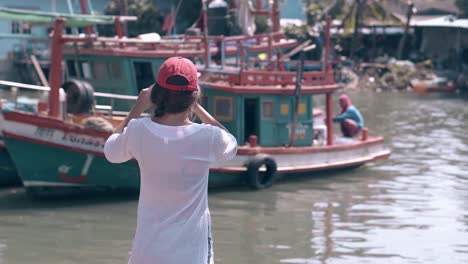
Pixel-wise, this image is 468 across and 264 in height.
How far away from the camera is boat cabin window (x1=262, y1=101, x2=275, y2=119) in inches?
588

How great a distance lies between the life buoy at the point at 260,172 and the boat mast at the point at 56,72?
309 cm

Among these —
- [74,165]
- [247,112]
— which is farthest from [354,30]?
[74,165]

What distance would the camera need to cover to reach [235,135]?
1480 centimetres

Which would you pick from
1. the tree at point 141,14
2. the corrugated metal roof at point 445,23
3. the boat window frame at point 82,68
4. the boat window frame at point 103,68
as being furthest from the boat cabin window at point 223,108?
the corrugated metal roof at point 445,23

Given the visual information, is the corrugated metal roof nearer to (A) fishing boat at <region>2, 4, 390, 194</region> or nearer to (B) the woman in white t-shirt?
(A) fishing boat at <region>2, 4, 390, 194</region>

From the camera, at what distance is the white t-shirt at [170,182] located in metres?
4.07

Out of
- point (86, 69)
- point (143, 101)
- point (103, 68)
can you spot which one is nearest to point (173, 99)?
point (143, 101)

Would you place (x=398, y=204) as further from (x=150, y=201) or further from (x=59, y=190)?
(x=150, y=201)

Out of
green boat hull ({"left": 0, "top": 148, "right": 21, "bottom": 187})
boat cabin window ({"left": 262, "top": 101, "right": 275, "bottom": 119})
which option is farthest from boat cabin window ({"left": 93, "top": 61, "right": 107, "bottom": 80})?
boat cabin window ({"left": 262, "top": 101, "right": 275, "bottom": 119})

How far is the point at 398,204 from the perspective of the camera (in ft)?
44.0

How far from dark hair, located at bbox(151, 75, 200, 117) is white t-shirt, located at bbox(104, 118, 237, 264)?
0.25 feet

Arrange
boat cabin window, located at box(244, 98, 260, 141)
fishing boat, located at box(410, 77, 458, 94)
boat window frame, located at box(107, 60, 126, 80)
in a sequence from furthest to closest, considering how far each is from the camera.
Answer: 1. fishing boat, located at box(410, 77, 458, 94)
2. boat window frame, located at box(107, 60, 126, 80)
3. boat cabin window, located at box(244, 98, 260, 141)

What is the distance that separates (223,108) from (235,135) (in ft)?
1.63

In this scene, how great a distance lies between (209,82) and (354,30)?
1097 inches
